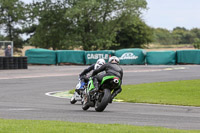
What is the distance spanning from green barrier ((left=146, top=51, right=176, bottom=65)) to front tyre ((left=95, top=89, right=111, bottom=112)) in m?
30.9

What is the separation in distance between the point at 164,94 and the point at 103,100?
21.2 ft

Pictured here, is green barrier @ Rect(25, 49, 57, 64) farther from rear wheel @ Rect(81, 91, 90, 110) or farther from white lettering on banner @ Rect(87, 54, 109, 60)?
rear wheel @ Rect(81, 91, 90, 110)

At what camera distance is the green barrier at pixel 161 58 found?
42959 mm

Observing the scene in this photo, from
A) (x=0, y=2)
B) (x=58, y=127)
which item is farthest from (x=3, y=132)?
(x=0, y=2)

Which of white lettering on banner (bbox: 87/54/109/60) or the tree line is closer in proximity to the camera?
white lettering on banner (bbox: 87/54/109/60)

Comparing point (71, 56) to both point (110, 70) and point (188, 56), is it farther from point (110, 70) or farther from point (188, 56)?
point (110, 70)

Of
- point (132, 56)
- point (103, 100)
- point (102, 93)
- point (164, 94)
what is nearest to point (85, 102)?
point (102, 93)

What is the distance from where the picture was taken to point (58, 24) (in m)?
68.9

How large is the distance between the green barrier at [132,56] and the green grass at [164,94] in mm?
22319

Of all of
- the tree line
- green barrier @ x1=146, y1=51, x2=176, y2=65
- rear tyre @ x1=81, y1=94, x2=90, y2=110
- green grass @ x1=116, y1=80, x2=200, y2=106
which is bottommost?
green grass @ x1=116, y1=80, x2=200, y2=106

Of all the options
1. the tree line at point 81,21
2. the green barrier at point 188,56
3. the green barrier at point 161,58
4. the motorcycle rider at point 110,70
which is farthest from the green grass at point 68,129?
the tree line at point 81,21

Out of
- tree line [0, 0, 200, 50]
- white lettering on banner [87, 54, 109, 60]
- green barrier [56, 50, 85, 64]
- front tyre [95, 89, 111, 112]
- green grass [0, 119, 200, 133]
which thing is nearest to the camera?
green grass [0, 119, 200, 133]

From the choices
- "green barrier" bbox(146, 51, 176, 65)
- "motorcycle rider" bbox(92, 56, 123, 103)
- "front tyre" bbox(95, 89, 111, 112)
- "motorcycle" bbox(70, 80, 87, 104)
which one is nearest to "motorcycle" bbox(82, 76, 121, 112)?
"front tyre" bbox(95, 89, 111, 112)

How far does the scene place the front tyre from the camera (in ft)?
40.1
